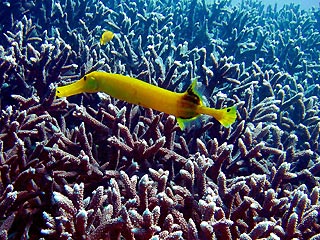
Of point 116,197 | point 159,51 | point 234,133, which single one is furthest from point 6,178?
point 159,51

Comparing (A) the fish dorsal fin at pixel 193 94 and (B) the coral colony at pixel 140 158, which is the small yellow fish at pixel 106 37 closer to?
(B) the coral colony at pixel 140 158

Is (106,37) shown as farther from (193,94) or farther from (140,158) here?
(193,94)

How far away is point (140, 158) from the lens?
2.97 metres

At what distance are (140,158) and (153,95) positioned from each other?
96 cm

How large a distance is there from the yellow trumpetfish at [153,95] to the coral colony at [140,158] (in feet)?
0.44

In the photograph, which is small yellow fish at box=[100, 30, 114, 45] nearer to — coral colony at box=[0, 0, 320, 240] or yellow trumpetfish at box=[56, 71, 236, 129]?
coral colony at box=[0, 0, 320, 240]

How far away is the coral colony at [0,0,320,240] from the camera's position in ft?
7.14

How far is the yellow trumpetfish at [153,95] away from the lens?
214cm

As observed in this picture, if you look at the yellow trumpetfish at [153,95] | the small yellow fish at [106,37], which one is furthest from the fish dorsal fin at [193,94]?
the small yellow fish at [106,37]

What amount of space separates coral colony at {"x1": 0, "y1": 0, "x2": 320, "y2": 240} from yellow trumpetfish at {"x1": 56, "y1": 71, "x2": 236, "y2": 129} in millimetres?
136

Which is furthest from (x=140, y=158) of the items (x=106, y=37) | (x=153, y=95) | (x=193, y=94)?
(x=106, y=37)

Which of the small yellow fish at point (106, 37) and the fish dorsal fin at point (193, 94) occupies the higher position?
the small yellow fish at point (106, 37)

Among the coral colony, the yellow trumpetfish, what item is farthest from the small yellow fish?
the yellow trumpetfish

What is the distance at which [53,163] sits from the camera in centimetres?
263
